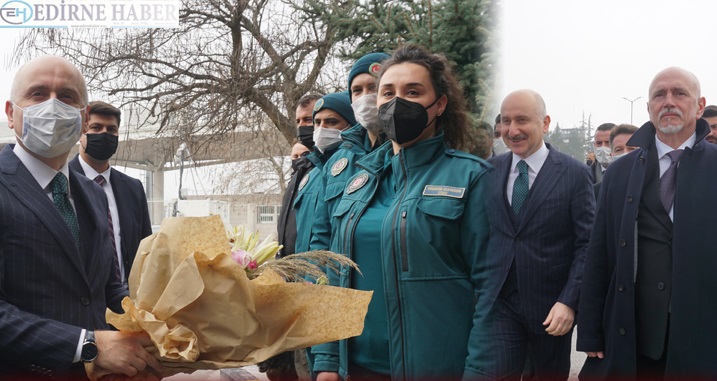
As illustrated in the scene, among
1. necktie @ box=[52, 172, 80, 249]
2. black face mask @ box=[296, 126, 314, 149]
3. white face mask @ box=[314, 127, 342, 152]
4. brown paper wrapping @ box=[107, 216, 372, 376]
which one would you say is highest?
black face mask @ box=[296, 126, 314, 149]

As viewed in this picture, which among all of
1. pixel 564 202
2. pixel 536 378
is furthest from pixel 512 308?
pixel 564 202

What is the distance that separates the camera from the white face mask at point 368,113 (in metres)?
3.47

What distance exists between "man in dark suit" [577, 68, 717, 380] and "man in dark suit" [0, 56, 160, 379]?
2.21 m

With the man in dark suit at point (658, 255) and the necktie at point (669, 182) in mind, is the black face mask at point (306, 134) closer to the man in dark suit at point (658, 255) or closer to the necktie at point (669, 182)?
the man in dark suit at point (658, 255)

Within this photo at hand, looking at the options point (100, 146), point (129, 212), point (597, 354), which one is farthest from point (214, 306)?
point (100, 146)

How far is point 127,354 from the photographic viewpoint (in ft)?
6.11

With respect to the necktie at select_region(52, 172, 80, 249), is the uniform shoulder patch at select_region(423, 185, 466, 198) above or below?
above

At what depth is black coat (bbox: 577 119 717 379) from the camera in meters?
3.09

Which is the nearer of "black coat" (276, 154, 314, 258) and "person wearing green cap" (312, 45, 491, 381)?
"person wearing green cap" (312, 45, 491, 381)

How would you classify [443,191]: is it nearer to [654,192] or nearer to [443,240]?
[443,240]

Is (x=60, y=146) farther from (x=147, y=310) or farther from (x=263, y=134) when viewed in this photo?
(x=263, y=134)

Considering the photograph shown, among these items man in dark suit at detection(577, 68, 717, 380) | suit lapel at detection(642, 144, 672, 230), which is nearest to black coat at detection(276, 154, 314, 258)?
man in dark suit at detection(577, 68, 717, 380)

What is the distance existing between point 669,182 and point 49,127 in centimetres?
267

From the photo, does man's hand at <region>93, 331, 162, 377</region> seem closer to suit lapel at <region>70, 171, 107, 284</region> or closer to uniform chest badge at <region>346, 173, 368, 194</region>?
suit lapel at <region>70, 171, 107, 284</region>
